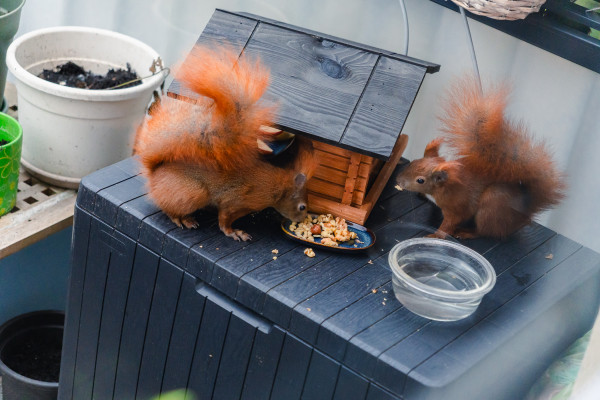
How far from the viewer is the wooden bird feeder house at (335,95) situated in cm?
140

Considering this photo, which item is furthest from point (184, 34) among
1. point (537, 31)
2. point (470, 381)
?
point (470, 381)

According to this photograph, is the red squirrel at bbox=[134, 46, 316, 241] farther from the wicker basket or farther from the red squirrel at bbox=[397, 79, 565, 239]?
the wicker basket

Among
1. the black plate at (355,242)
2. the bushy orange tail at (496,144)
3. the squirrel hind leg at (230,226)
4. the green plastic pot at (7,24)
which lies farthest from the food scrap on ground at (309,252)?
the green plastic pot at (7,24)

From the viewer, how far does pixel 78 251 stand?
1581mm

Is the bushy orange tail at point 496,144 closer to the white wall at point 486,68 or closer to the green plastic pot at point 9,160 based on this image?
the white wall at point 486,68

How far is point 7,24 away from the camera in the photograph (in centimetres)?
203

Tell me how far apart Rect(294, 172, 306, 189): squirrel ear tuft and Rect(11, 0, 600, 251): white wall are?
33cm

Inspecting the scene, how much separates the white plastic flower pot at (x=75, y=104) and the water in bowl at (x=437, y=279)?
89cm

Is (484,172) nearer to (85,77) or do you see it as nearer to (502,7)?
(502,7)

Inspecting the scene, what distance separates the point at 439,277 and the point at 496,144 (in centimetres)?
27

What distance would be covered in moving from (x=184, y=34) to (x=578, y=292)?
1325 mm

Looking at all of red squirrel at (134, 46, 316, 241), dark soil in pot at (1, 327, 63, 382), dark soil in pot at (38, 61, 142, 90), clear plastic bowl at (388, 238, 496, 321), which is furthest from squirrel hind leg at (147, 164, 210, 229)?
dark soil in pot at (1, 327, 63, 382)

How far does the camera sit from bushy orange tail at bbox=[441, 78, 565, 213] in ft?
4.58

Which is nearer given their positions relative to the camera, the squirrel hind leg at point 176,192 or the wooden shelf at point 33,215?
the squirrel hind leg at point 176,192
